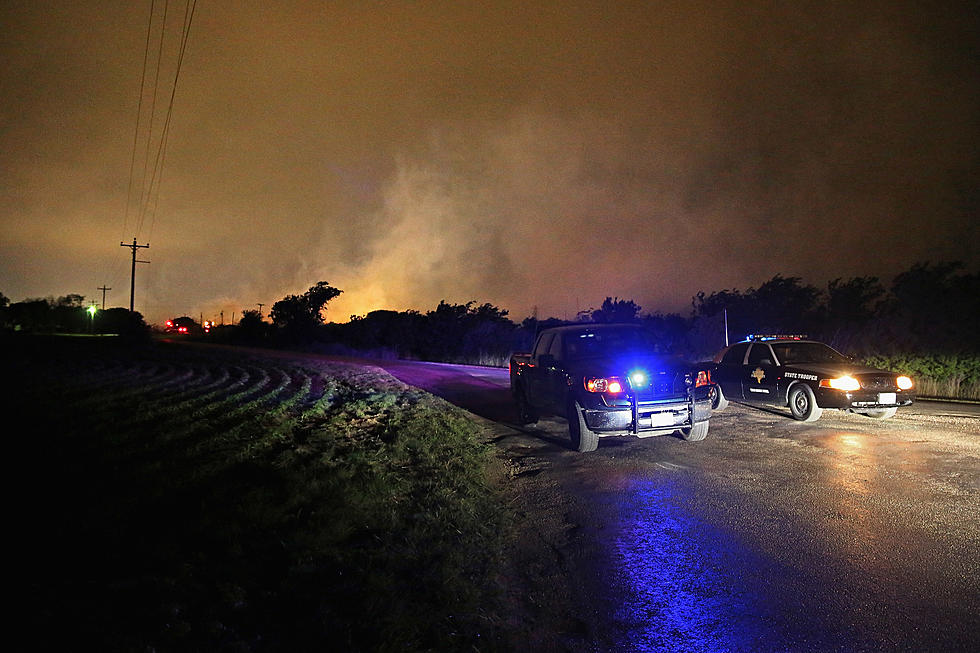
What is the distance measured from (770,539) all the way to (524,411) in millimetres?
6711

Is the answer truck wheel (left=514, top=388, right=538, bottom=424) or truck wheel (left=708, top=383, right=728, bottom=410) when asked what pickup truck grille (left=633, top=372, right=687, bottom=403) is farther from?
truck wheel (left=708, top=383, right=728, bottom=410)

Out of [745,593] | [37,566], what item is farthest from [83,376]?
[745,593]

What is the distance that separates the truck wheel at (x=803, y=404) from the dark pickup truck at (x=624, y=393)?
2872 millimetres

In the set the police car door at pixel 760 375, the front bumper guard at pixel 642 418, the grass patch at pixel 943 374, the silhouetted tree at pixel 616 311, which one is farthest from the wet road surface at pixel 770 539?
the silhouetted tree at pixel 616 311

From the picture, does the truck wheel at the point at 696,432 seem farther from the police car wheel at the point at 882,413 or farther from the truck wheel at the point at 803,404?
the police car wheel at the point at 882,413

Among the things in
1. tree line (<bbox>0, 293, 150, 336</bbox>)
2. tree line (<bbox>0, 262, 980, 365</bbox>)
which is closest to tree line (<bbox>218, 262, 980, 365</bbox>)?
tree line (<bbox>0, 262, 980, 365</bbox>)

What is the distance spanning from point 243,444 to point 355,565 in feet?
16.6

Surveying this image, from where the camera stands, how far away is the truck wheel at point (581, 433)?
8.74 m

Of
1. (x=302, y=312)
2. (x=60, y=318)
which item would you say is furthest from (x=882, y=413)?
(x=60, y=318)

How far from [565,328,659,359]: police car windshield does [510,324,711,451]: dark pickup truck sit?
29 millimetres

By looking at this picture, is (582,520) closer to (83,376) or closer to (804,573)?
(804,573)

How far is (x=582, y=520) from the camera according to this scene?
5.76 metres

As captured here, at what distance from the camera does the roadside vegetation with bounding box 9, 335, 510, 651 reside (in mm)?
3568

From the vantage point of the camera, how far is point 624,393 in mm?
8492
